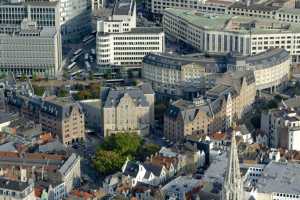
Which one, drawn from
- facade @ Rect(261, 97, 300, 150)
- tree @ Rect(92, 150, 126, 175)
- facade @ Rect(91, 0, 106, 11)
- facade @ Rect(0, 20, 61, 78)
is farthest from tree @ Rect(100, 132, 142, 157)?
facade @ Rect(91, 0, 106, 11)

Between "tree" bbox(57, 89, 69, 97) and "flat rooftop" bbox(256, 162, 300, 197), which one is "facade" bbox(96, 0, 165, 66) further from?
"flat rooftop" bbox(256, 162, 300, 197)

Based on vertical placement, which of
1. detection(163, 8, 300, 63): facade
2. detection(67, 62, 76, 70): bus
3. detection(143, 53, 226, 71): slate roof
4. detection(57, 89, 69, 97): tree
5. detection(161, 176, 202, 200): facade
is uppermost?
detection(163, 8, 300, 63): facade

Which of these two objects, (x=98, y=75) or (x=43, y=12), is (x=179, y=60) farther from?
(x=43, y=12)

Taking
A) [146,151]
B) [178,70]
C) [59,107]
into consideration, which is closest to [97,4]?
[178,70]

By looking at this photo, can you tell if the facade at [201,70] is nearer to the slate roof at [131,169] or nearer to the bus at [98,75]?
the bus at [98,75]

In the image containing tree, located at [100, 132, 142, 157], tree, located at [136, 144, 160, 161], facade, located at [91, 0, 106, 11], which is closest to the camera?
tree, located at [136, 144, 160, 161]

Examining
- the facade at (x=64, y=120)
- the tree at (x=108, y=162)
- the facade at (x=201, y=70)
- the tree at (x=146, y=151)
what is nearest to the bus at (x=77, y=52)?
the facade at (x=201, y=70)

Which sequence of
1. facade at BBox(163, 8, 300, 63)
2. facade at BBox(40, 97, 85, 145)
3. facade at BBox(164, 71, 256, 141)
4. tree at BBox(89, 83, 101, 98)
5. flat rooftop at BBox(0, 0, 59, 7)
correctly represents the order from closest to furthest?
facade at BBox(164, 71, 256, 141) < facade at BBox(40, 97, 85, 145) < tree at BBox(89, 83, 101, 98) < facade at BBox(163, 8, 300, 63) < flat rooftop at BBox(0, 0, 59, 7)
